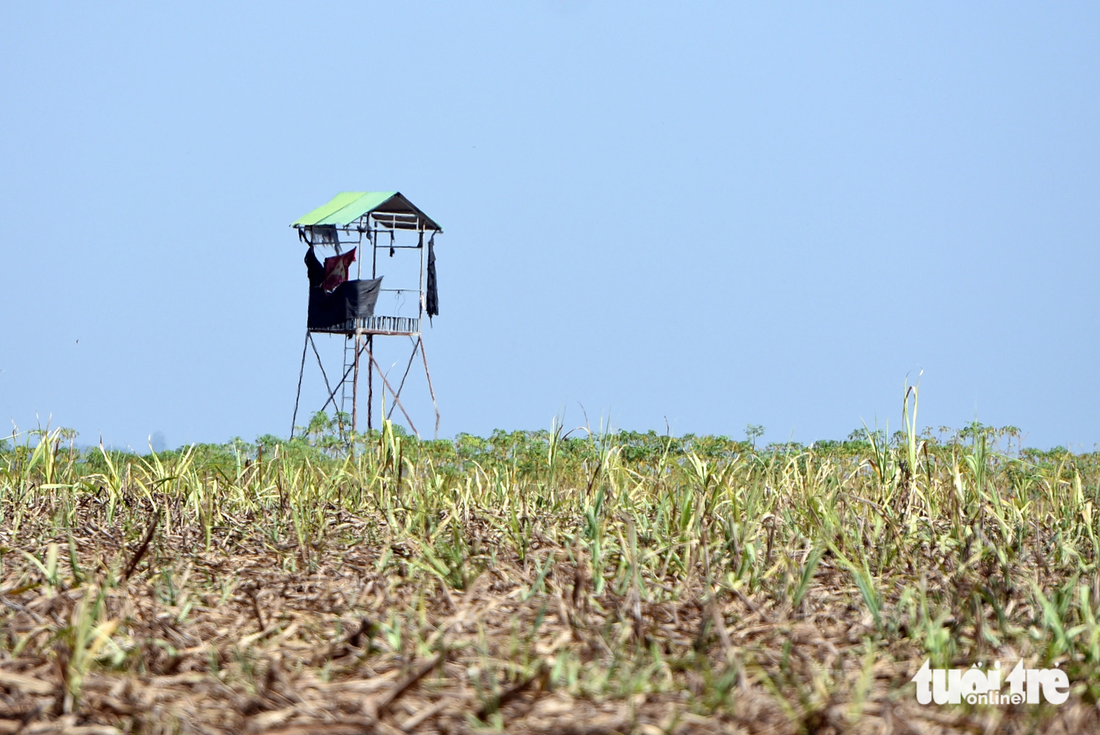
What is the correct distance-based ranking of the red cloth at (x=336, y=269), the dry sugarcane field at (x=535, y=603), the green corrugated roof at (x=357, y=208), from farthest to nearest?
the red cloth at (x=336, y=269) → the green corrugated roof at (x=357, y=208) → the dry sugarcane field at (x=535, y=603)

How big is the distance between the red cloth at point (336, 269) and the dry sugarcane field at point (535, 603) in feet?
43.6

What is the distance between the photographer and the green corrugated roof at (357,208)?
17469 millimetres

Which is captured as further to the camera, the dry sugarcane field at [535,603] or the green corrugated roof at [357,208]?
the green corrugated roof at [357,208]

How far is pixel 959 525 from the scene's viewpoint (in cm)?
388

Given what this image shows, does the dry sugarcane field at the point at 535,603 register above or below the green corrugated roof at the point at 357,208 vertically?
below

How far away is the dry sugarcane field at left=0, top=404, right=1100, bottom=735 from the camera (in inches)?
77.0

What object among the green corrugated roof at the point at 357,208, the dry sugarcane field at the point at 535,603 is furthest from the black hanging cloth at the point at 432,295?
the dry sugarcane field at the point at 535,603

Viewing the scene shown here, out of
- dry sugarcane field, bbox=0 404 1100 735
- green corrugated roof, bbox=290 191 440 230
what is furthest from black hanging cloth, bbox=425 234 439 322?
dry sugarcane field, bbox=0 404 1100 735

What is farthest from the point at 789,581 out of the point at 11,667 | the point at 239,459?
the point at 239,459

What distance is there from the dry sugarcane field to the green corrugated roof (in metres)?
12.8

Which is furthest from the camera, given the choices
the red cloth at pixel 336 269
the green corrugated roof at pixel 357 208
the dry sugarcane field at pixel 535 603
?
the red cloth at pixel 336 269

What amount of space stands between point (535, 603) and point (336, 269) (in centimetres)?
1607

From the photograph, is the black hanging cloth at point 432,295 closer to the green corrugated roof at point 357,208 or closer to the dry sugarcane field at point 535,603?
the green corrugated roof at point 357,208

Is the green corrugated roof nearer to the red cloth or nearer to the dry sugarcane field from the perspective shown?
the red cloth
